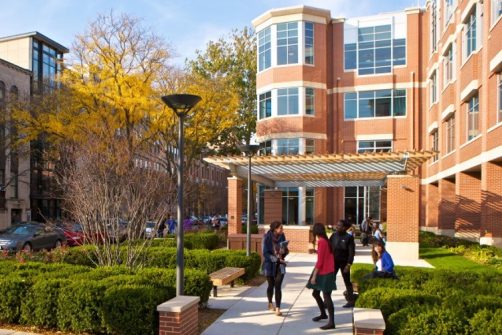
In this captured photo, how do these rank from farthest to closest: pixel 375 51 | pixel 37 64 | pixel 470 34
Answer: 1. pixel 37 64
2. pixel 375 51
3. pixel 470 34

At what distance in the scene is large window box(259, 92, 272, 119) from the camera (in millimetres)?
32000

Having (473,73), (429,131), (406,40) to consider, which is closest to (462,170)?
(473,73)

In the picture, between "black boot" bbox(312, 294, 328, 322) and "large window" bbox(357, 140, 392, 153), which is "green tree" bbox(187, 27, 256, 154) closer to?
"large window" bbox(357, 140, 392, 153)

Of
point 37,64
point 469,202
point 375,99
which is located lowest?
point 469,202

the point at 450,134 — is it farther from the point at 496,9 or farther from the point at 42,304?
the point at 42,304

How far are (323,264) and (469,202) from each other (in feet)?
60.2

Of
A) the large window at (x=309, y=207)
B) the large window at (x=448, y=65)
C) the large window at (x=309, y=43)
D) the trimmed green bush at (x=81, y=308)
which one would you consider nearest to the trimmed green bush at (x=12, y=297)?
the trimmed green bush at (x=81, y=308)

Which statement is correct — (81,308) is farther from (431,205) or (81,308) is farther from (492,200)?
(431,205)

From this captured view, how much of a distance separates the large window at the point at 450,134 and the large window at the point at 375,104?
224 inches

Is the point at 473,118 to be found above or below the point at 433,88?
below

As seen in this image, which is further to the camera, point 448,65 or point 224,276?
point 448,65

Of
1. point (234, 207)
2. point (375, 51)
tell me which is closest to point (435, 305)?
point (234, 207)

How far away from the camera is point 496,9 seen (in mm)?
17969

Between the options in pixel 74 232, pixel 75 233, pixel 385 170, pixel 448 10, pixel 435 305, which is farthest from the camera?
pixel 448 10
